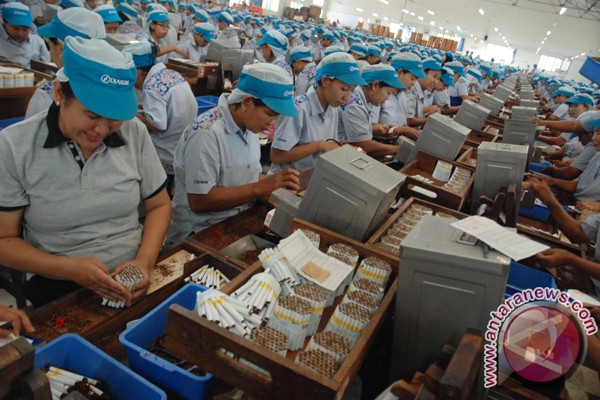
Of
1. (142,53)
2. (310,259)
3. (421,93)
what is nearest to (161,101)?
(142,53)

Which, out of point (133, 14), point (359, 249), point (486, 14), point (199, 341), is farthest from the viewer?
point (486, 14)

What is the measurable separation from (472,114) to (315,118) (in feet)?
10.8

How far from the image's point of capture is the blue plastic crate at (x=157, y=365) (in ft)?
3.99

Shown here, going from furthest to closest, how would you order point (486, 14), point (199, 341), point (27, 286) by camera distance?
point (486, 14) → point (27, 286) → point (199, 341)

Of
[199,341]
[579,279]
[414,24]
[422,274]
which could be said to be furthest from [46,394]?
[414,24]

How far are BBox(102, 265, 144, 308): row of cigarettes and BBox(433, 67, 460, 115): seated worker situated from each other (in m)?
7.08

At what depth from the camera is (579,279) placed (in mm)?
2688

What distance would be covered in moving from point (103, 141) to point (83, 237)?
0.43m

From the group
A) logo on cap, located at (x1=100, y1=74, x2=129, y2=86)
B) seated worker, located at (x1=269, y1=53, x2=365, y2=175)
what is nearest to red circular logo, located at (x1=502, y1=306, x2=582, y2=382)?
logo on cap, located at (x1=100, y1=74, x2=129, y2=86)

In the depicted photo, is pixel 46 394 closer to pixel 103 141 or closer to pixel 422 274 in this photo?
pixel 422 274

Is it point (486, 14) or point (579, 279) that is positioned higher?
point (486, 14)

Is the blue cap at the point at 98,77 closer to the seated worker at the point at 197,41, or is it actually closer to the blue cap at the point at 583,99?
the seated worker at the point at 197,41

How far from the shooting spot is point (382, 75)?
13.3 ft

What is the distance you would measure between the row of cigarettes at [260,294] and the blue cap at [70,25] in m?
2.98
